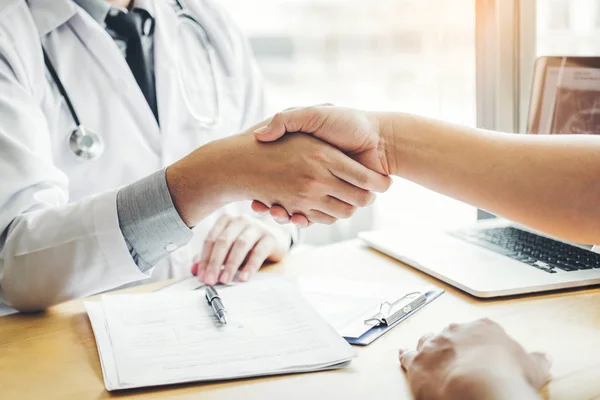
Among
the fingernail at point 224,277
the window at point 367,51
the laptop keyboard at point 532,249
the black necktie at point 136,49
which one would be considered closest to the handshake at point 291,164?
the fingernail at point 224,277

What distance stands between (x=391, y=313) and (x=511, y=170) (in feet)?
0.82

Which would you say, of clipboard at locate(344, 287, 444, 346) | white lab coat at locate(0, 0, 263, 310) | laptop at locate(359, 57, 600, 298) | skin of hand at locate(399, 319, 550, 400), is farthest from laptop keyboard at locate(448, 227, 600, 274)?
white lab coat at locate(0, 0, 263, 310)

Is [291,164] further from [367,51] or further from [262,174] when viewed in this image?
[367,51]

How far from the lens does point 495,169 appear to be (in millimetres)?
859

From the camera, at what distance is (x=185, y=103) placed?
138cm

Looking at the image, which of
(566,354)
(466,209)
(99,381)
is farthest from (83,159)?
(466,209)

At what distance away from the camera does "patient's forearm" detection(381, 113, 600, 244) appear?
79 centimetres

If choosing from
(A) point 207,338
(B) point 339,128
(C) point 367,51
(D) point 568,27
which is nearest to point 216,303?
(A) point 207,338

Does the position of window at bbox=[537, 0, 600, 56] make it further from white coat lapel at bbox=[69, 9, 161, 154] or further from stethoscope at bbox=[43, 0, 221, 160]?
white coat lapel at bbox=[69, 9, 161, 154]

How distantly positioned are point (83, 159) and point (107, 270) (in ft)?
1.03

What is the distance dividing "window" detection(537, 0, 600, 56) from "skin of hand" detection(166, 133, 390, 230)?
916mm

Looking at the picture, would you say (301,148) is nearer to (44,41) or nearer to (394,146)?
(394,146)

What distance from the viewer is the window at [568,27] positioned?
5.43 feet

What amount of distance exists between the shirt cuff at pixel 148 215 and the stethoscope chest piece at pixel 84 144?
10.4 inches
